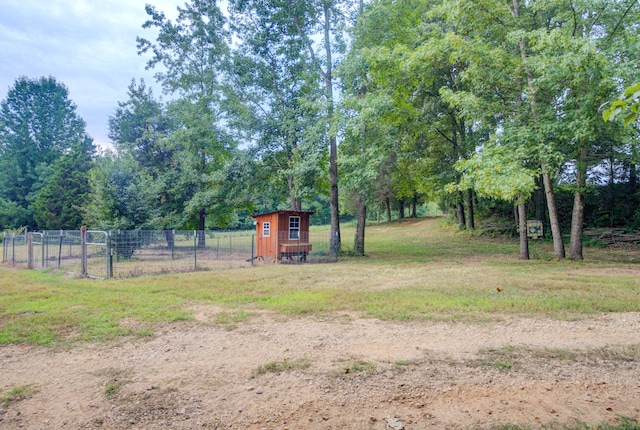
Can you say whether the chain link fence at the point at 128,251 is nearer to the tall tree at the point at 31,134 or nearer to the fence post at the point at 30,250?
the fence post at the point at 30,250

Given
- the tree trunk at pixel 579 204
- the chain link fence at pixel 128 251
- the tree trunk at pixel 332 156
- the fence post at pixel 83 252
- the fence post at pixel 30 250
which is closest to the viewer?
the fence post at pixel 83 252

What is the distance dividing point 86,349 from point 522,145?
1227 centimetres

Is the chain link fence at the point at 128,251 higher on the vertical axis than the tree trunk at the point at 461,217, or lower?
lower

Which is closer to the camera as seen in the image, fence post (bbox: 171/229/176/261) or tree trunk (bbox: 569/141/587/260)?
tree trunk (bbox: 569/141/587/260)

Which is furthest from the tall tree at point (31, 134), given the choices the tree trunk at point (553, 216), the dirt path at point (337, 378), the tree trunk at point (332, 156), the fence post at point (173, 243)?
the tree trunk at point (553, 216)

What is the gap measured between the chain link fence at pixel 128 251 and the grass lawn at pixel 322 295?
3.03 ft

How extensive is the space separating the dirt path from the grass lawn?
0.79 m

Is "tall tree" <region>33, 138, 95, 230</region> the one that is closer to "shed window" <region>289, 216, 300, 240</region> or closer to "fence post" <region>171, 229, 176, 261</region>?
"fence post" <region>171, 229, 176, 261</region>

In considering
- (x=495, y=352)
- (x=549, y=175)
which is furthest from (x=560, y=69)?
(x=495, y=352)

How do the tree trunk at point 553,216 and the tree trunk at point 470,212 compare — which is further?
the tree trunk at point 470,212

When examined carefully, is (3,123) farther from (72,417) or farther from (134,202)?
Answer: (72,417)

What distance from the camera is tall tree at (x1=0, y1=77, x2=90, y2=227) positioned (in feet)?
128

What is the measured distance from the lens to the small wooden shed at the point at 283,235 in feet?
49.8

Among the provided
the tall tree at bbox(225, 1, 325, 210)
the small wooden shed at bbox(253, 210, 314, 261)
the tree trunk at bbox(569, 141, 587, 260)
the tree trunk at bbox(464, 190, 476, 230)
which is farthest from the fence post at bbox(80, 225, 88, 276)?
the tree trunk at bbox(464, 190, 476, 230)
